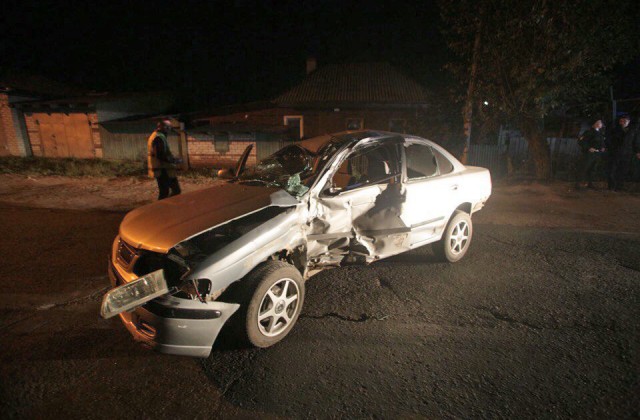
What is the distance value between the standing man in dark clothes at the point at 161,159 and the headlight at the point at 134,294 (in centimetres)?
446

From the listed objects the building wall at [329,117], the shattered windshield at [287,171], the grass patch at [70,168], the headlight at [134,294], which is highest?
the building wall at [329,117]

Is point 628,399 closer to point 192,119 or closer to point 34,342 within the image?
point 34,342

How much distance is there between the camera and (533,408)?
86.5 inches

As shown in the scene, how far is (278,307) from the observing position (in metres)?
2.83

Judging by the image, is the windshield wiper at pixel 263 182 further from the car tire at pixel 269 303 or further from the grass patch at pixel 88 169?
the grass patch at pixel 88 169

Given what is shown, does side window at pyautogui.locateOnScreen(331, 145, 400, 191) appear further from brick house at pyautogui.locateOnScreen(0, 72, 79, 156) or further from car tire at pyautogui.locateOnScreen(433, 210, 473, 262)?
brick house at pyautogui.locateOnScreen(0, 72, 79, 156)

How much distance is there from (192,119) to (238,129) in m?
3.50

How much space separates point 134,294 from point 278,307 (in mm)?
1083

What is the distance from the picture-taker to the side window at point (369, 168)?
3738 millimetres

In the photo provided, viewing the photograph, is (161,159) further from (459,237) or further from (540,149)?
(540,149)

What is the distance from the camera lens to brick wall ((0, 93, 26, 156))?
16516 millimetres

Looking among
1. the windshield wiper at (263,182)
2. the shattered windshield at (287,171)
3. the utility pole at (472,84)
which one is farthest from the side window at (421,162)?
the utility pole at (472,84)

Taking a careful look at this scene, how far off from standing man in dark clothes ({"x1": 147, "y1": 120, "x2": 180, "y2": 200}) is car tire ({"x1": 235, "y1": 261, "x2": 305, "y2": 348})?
4.42 metres

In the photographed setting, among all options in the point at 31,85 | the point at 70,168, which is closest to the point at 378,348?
the point at 70,168
